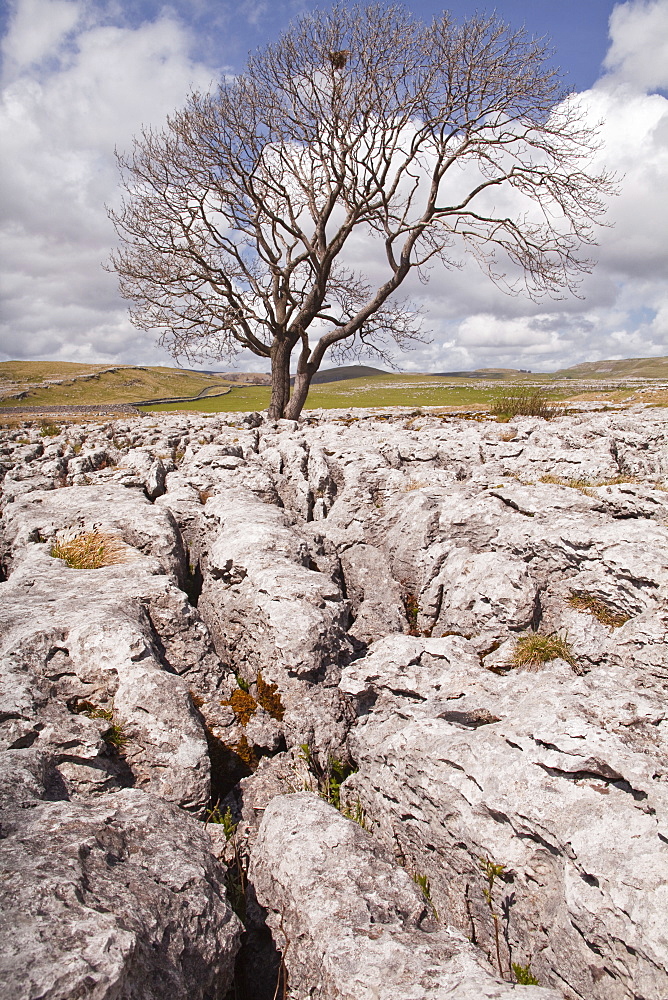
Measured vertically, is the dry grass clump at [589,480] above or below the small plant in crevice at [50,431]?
below

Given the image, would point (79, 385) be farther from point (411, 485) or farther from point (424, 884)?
point (424, 884)

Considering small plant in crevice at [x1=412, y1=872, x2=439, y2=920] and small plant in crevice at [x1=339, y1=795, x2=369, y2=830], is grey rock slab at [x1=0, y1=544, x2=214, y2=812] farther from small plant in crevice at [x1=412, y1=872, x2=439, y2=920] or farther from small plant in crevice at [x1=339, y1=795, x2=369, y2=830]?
small plant in crevice at [x1=412, y1=872, x2=439, y2=920]

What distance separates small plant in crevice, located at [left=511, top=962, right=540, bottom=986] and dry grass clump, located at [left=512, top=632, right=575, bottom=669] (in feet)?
11.6

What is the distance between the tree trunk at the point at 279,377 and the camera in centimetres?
3036

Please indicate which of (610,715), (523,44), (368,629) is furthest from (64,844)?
(523,44)

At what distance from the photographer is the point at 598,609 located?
7883 millimetres

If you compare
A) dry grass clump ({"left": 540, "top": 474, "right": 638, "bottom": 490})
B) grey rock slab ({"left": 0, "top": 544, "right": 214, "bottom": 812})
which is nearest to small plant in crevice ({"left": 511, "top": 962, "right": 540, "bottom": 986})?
grey rock slab ({"left": 0, "top": 544, "right": 214, "bottom": 812})

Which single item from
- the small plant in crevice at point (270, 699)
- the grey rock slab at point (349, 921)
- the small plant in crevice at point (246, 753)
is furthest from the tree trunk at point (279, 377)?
the grey rock slab at point (349, 921)

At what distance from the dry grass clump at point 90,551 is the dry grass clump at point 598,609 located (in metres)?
8.15

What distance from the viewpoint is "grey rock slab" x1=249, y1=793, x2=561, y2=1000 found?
3570 mm

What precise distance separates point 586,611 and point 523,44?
91.0 ft

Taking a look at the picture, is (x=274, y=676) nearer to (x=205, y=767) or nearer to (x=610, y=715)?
(x=205, y=767)

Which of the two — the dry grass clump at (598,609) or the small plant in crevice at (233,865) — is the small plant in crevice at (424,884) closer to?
the small plant in crevice at (233,865)

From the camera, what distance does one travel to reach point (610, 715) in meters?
5.52
